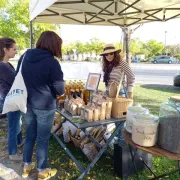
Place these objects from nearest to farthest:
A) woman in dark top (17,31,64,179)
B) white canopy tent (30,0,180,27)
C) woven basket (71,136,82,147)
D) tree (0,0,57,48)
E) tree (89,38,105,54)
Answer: woman in dark top (17,31,64,179) < woven basket (71,136,82,147) < white canopy tent (30,0,180,27) < tree (0,0,57,48) < tree (89,38,105,54)

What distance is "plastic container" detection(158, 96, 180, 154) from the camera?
1.30m

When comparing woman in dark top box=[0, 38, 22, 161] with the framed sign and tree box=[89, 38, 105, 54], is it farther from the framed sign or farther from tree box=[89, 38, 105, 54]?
tree box=[89, 38, 105, 54]

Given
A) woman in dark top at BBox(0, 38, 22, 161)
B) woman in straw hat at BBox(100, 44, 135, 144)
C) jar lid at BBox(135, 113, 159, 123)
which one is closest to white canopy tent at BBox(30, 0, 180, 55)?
woman in dark top at BBox(0, 38, 22, 161)

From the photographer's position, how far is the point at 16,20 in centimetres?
1102

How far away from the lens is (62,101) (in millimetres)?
2342

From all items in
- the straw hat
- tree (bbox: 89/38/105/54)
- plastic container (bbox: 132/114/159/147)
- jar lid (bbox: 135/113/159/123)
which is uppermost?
tree (bbox: 89/38/105/54)

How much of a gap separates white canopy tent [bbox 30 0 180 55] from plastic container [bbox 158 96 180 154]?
247 cm

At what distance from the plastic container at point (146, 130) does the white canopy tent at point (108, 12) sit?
2.47 meters

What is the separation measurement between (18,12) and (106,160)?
10200 millimetres

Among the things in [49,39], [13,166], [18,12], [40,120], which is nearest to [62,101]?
[40,120]

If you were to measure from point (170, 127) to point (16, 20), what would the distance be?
1139 centimetres

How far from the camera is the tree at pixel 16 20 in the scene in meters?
10.5

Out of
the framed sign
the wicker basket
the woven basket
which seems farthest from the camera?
the woven basket

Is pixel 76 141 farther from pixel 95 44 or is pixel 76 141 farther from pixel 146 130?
pixel 95 44
